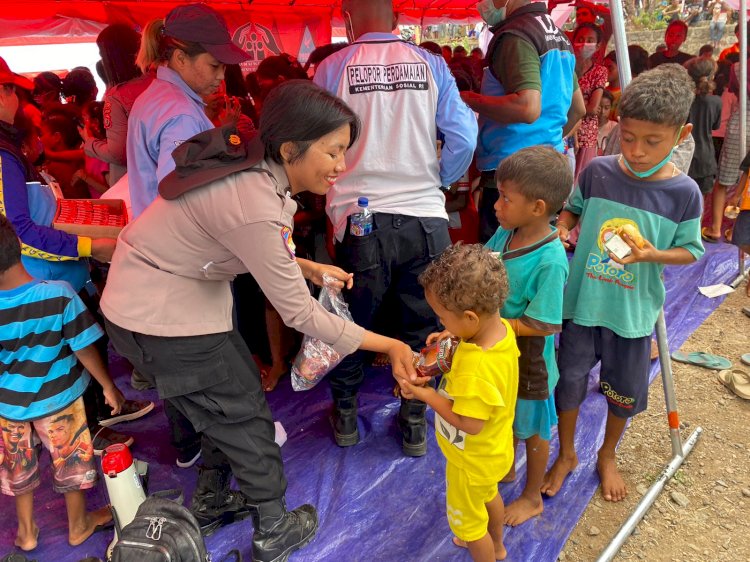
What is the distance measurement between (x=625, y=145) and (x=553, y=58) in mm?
1004

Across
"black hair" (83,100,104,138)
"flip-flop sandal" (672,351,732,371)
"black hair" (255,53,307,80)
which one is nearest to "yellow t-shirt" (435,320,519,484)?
"flip-flop sandal" (672,351,732,371)

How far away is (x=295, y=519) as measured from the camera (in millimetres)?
2207

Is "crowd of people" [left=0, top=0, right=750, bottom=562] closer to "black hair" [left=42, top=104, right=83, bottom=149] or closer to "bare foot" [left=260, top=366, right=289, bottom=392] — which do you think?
"bare foot" [left=260, top=366, right=289, bottom=392]

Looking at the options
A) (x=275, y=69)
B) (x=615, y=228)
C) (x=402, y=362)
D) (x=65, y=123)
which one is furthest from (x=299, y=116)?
(x=65, y=123)

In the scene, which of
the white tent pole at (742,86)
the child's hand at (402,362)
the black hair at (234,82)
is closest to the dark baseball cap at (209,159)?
the child's hand at (402,362)

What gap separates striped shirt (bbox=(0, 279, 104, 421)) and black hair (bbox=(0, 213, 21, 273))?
4.1 inches

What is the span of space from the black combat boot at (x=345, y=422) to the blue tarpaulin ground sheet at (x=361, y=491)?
5 cm

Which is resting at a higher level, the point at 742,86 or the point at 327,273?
the point at 742,86

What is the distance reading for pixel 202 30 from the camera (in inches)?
90.9

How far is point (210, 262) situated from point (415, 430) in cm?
154

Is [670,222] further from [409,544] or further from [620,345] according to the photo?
[409,544]

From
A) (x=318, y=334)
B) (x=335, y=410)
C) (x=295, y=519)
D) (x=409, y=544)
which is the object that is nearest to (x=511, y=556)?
(x=409, y=544)

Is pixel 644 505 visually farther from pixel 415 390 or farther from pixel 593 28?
pixel 593 28

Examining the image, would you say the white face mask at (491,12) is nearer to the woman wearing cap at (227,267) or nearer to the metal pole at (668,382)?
the woman wearing cap at (227,267)
